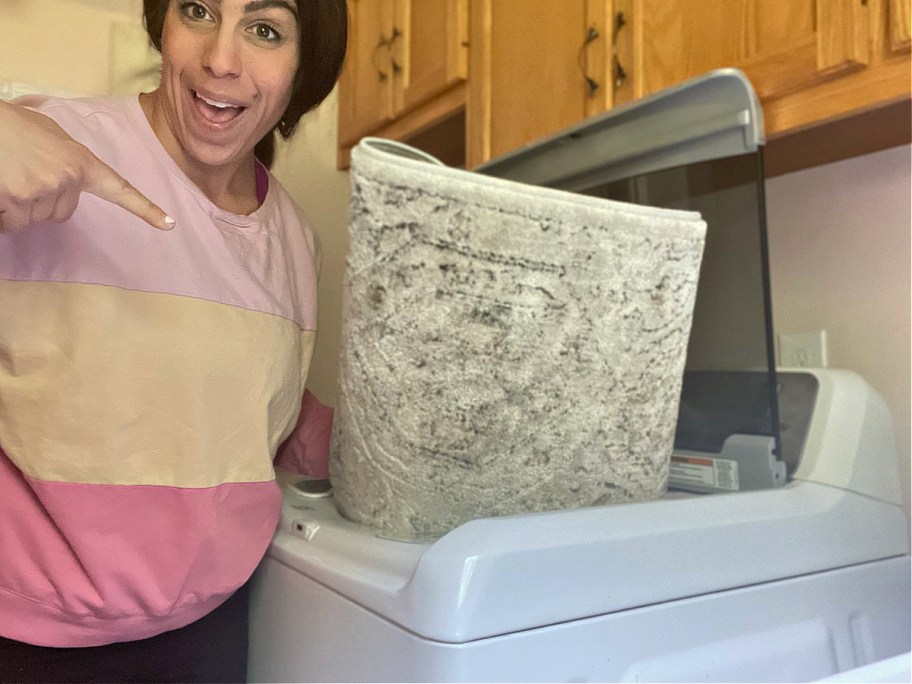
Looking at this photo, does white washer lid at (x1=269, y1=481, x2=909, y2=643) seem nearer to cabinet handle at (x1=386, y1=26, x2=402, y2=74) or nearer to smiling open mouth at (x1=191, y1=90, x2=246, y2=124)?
smiling open mouth at (x1=191, y1=90, x2=246, y2=124)

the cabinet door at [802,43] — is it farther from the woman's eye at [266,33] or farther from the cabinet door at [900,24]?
the woman's eye at [266,33]

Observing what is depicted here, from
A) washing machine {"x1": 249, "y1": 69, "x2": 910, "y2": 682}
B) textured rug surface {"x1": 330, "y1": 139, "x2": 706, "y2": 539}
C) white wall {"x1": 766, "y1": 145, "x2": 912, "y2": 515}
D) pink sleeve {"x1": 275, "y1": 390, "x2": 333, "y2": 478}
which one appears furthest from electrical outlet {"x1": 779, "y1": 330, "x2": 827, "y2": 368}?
pink sleeve {"x1": 275, "y1": 390, "x2": 333, "y2": 478}

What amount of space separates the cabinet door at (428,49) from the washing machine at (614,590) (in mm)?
893

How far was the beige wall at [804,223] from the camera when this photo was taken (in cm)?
78

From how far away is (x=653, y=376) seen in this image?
626mm

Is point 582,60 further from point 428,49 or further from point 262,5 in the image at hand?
point 262,5

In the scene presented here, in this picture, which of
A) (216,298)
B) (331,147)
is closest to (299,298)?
(216,298)

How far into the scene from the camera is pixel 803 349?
1.13 meters

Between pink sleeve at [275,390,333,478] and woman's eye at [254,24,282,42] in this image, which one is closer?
woman's eye at [254,24,282,42]

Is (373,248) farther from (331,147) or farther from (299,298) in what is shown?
(331,147)

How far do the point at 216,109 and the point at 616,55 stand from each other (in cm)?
65

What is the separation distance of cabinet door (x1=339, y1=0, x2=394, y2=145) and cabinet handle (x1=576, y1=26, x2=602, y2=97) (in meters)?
0.45

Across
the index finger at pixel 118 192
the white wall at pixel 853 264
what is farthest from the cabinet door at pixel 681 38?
the index finger at pixel 118 192

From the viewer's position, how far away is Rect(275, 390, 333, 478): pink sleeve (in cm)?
81
